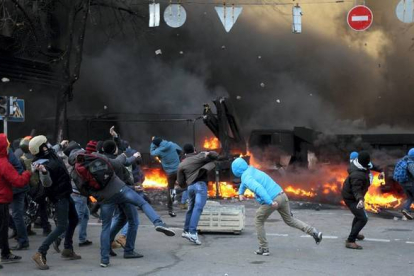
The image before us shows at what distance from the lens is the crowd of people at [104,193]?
6320mm

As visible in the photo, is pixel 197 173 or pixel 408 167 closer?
pixel 197 173

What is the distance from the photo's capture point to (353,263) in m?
6.53

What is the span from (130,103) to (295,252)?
16039 mm

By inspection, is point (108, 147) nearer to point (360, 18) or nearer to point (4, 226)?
point (4, 226)

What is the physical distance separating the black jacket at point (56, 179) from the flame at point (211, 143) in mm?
9925

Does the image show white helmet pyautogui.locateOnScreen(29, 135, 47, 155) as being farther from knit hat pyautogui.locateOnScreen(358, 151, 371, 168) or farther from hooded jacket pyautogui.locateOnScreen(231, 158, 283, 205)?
knit hat pyautogui.locateOnScreen(358, 151, 371, 168)

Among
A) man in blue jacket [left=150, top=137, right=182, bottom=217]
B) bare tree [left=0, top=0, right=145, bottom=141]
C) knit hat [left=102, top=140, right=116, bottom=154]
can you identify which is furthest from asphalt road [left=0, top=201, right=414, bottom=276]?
bare tree [left=0, top=0, right=145, bottom=141]

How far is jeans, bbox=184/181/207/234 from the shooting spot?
7.82 metres

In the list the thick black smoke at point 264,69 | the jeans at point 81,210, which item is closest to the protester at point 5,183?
the jeans at point 81,210

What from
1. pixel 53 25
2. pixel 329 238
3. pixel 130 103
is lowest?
pixel 329 238

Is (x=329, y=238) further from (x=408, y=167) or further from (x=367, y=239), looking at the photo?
(x=408, y=167)

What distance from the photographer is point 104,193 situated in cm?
633

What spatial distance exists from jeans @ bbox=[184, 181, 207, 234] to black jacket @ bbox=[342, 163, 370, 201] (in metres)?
2.07

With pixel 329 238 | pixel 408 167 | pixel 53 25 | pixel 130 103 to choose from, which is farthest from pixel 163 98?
pixel 329 238
